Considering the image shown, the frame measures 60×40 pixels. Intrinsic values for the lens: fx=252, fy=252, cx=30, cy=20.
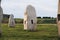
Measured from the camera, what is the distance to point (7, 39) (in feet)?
55.4

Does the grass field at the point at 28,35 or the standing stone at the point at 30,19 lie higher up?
the standing stone at the point at 30,19

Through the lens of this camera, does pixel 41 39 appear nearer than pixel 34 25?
Yes

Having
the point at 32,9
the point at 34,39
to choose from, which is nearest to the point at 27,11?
the point at 32,9

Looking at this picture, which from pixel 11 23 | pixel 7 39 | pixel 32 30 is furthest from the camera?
pixel 11 23

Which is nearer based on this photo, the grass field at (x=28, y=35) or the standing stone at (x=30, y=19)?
the grass field at (x=28, y=35)

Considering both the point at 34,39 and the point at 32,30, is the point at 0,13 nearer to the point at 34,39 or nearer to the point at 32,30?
the point at 34,39

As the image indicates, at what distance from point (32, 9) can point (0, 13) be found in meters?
7.31

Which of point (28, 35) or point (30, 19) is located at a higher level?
point (30, 19)

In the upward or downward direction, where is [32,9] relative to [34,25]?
upward

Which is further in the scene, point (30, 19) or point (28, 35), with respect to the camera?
point (30, 19)

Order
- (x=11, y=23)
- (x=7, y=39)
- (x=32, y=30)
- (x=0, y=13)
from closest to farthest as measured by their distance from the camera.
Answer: (x=7, y=39)
(x=0, y=13)
(x=32, y=30)
(x=11, y=23)

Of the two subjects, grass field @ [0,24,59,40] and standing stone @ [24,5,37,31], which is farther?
standing stone @ [24,5,37,31]

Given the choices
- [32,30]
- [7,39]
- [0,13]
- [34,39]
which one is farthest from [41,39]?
[32,30]

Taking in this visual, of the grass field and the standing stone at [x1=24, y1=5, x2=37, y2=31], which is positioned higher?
the standing stone at [x1=24, y1=5, x2=37, y2=31]
